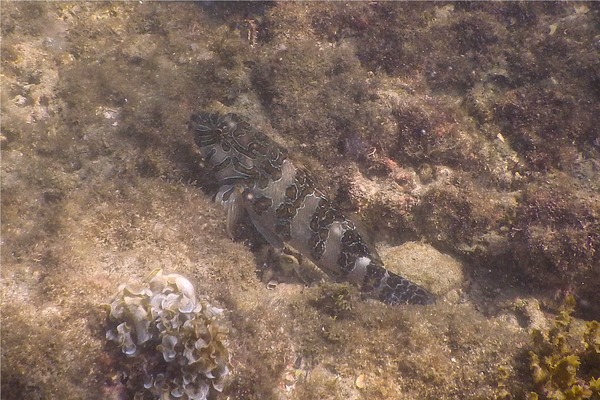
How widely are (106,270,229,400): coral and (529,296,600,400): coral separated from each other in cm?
280

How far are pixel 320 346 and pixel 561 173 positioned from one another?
4.33 meters

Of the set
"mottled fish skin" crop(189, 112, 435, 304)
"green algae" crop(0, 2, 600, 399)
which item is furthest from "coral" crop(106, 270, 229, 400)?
"mottled fish skin" crop(189, 112, 435, 304)

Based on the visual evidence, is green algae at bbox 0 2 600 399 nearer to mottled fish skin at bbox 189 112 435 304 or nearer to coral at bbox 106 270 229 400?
coral at bbox 106 270 229 400

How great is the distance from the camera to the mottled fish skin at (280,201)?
516 centimetres

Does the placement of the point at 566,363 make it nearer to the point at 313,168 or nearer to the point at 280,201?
the point at 280,201

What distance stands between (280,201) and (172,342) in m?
2.52

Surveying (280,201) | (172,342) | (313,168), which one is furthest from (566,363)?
(313,168)

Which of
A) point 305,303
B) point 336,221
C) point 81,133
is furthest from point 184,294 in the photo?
point 81,133

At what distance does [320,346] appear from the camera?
12.8 ft

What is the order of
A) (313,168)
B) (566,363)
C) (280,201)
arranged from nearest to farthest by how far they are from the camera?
(566,363) → (280,201) → (313,168)

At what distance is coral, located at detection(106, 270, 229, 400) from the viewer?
3.25m

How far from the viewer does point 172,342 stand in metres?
3.25

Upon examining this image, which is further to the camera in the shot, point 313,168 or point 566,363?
point 313,168

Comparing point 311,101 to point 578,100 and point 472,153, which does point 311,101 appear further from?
point 578,100
